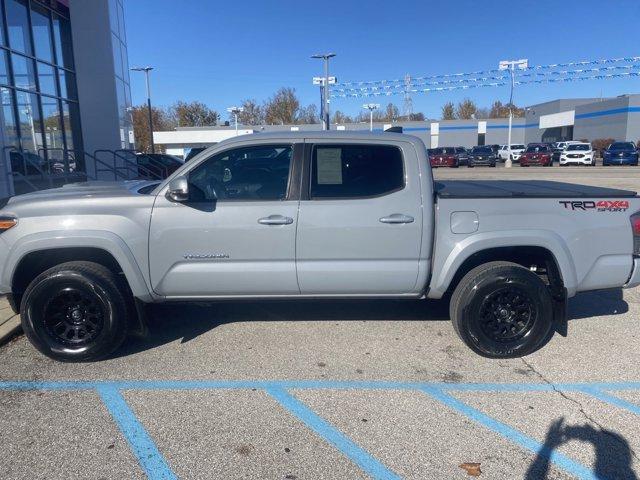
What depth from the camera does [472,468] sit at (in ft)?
9.08

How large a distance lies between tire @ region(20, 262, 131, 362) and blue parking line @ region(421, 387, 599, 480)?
256 centimetres

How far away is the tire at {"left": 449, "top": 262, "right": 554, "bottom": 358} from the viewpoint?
4.07 metres

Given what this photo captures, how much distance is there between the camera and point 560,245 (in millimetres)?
4051

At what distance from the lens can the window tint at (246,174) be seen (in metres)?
4.11

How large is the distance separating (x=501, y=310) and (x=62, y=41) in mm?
17737

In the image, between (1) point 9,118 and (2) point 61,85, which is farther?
(2) point 61,85

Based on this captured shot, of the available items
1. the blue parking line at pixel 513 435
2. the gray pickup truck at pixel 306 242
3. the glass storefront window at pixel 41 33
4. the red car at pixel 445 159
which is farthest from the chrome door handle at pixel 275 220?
the red car at pixel 445 159

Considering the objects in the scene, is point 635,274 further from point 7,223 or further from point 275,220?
point 7,223

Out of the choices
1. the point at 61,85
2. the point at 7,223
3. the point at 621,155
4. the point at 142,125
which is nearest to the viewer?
the point at 7,223

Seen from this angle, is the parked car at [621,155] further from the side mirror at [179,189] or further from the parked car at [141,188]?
the side mirror at [179,189]

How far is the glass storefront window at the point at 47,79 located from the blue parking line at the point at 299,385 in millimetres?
13731

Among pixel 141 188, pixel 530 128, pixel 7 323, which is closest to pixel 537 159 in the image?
pixel 141 188

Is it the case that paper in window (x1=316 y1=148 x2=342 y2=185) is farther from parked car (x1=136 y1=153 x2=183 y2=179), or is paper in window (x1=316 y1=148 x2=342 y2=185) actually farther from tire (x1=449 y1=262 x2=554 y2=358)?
parked car (x1=136 y1=153 x2=183 y2=179)

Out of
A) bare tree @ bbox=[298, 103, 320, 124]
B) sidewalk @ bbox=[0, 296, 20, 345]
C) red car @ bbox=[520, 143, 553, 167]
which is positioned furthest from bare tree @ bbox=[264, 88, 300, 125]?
sidewalk @ bbox=[0, 296, 20, 345]
